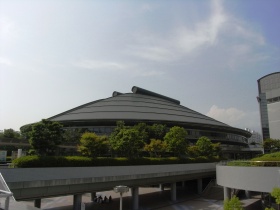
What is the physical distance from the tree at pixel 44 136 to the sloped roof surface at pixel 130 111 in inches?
1433

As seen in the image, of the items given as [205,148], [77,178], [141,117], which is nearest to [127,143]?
[77,178]

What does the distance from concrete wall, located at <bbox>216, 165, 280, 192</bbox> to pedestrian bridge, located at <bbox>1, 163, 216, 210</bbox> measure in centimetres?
977

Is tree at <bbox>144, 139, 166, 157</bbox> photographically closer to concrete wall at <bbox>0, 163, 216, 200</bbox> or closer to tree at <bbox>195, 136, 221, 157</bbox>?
concrete wall at <bbox>0, 163, 216, 200</bbox>

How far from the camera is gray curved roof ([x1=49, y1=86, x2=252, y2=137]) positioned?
6969 centimetres

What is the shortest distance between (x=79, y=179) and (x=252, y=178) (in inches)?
622

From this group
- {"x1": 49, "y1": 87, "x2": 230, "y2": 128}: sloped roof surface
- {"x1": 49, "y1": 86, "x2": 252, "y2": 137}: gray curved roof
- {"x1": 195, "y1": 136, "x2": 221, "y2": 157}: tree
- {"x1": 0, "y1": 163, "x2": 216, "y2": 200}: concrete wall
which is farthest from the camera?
{"x1": 49, "y1": 87, "x2": 230, "y2": 128}: sloped roof surface

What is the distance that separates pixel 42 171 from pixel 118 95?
72.6m

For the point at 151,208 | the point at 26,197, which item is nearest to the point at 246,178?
the point at 151,208

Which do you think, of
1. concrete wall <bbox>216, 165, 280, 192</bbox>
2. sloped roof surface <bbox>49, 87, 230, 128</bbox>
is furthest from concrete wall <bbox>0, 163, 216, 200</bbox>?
sloped roof surface <bbox>49, 87, 230, 128</bbox>

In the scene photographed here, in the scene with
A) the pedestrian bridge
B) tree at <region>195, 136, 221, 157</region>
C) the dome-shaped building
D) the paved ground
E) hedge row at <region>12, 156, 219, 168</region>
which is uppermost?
the dome-shaped building

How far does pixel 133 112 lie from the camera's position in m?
75.2

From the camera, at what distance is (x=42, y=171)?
22.9 metres

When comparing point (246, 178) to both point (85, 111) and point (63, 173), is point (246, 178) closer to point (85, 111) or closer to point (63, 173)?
point (63, 173)

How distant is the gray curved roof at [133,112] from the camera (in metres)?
69.7
